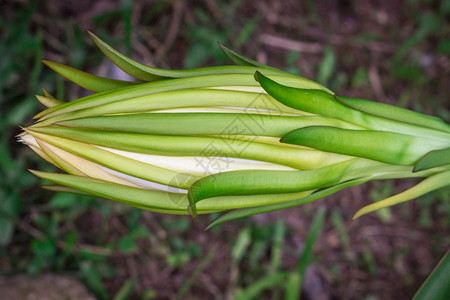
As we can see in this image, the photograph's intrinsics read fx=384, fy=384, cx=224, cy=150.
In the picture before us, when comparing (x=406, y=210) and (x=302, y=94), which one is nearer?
(x=302, y=94)

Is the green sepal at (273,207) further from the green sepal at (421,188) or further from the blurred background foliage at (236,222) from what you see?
the blurred background foliage at (236,222)

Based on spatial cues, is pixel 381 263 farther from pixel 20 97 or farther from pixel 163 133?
pixel 20 97

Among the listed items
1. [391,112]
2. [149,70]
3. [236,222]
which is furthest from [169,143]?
[236,222]

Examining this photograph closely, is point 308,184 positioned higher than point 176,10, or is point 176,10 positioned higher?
point 176,10

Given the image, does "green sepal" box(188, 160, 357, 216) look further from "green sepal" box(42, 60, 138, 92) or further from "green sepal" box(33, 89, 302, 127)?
"green sepal" box(42, 60, 138, 92)

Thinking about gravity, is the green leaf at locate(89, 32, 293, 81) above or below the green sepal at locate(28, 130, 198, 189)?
above

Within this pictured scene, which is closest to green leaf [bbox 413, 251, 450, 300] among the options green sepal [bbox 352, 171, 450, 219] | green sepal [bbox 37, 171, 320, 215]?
green sepal [bbox 352, 171, 450, 219]

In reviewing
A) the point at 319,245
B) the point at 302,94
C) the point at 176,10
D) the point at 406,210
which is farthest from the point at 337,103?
the point at 406,210
